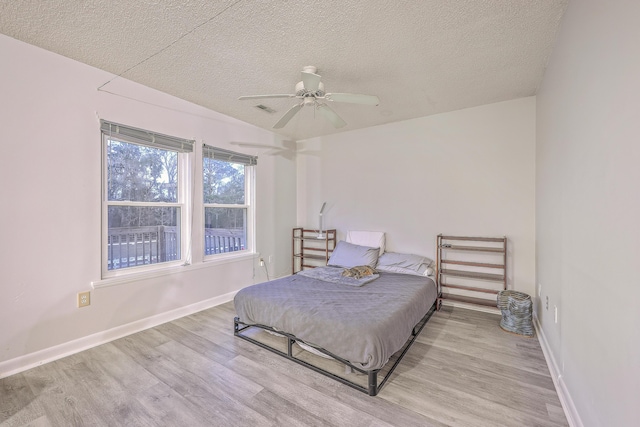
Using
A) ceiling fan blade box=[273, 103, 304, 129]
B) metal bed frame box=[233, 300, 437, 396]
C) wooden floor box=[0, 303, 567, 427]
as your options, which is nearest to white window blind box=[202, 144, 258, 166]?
ceiling fan blade box=[273, 103, 304, 129]

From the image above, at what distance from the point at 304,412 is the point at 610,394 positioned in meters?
1.54

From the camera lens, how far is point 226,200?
3.87 meters

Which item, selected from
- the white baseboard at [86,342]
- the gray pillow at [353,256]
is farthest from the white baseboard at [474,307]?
the white baseboard at [86,342]

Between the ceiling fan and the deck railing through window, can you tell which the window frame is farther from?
the ceiling fan

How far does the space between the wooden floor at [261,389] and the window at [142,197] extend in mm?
943

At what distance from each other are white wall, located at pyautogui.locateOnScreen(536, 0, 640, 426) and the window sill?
3593 millimetres

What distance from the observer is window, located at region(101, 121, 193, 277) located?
270 centimetres

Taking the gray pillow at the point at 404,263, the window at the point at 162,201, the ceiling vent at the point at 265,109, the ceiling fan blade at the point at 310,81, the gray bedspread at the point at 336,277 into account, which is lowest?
the gray bedspread at the point at 336,277

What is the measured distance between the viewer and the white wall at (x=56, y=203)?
209cm

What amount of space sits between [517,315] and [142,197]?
4.24 metres

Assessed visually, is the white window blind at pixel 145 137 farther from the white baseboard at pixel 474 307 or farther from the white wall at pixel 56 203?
the white baseboard at pixel 474 307

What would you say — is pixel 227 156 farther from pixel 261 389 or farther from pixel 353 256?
pixel 261 389

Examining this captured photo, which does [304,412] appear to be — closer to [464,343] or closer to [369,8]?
[464,343]

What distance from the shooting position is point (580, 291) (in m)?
1.50
